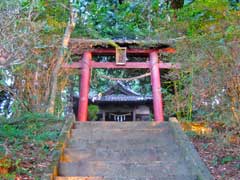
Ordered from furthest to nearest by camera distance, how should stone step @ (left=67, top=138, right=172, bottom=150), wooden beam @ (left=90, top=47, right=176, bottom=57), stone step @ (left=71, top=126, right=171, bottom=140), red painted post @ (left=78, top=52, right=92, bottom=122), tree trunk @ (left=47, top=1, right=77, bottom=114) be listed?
wooden beam @ (left=90, top=47, right=176, bottom=57)
red painted post @ (left=78, top=52, right=92, bottom=122)
tree trunk @ (left=47, top=1, right=77, bottom=114)
stone step @ (left=71, top=126, right=171, bottom=140)
stone step @ (left=67, top=138, right=172, bottom=150)

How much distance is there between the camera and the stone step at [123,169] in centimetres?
460

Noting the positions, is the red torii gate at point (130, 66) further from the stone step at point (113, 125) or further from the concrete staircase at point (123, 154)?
the concrete staircase at point (123, 154)

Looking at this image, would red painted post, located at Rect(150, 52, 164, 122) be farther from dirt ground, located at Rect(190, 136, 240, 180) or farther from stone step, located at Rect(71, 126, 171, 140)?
dirt ground, located at Rect(190, 136, 240, 180)

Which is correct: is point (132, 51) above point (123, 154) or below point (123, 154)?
above

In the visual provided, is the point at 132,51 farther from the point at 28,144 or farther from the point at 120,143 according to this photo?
the point at 28,144

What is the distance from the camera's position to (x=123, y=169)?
4715 mm

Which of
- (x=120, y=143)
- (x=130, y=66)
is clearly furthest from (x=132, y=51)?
(x=120, y=143)

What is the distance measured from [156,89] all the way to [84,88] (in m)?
1.88

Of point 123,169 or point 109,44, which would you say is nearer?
point 123,169

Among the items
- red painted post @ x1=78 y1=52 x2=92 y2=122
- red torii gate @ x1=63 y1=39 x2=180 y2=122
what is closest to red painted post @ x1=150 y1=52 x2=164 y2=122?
red torii gate @ x1=63 y1=39 x2=180 y2=122

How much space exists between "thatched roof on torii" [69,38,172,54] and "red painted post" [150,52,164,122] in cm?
35

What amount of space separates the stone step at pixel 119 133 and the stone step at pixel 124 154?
592 millimetres

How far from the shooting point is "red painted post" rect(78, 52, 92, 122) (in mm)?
9789

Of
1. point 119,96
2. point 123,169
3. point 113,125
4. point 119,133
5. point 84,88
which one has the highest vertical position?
point 119,96
